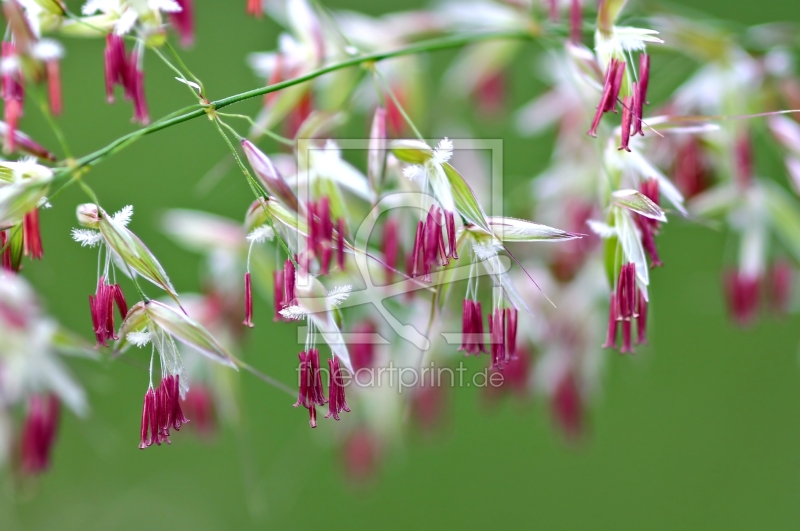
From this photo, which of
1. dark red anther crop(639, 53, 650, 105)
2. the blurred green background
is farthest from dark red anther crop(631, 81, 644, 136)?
the blurred green background

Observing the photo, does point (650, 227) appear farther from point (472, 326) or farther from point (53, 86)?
point (53, 86)

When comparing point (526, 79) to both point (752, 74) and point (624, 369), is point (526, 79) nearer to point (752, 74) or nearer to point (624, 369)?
point (624, 369)

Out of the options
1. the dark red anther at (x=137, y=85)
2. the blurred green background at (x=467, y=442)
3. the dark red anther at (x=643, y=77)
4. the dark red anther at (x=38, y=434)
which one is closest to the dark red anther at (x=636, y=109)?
the dark red anther at (x=643, y=77)

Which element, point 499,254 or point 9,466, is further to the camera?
point 9,466

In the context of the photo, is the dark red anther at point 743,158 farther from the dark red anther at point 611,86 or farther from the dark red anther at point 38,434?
the dark red anther at point 38,434

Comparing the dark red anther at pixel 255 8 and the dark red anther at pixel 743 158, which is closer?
the dark red anther at pixel 255 8

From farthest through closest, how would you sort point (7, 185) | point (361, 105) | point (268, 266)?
1. point (361, 105)
2. point (268, 266)
3. point (7, 185)

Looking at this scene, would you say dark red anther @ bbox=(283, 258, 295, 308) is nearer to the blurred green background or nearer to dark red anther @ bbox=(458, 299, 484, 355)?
dark red anther @ bbox=(458, 299, 484, 355)

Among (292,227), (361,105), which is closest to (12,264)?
(292,227)

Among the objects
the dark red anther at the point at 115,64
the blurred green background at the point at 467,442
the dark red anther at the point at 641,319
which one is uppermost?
the dark red anther at the point at 115,64
